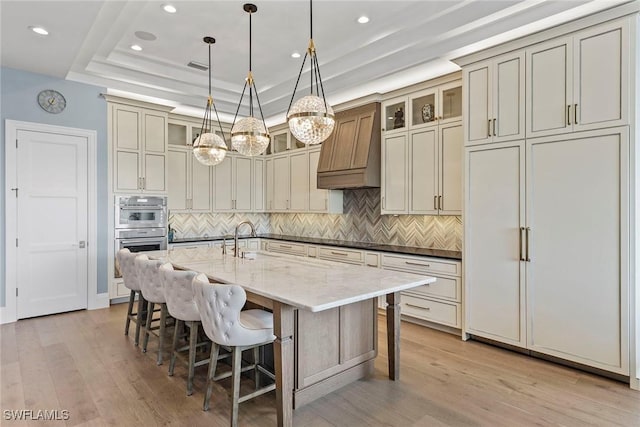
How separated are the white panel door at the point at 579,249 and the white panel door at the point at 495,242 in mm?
110

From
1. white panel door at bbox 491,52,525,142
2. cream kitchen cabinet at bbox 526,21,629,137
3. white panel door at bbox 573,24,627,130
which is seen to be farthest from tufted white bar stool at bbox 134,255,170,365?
white panel door at bbox 573,24,627,130

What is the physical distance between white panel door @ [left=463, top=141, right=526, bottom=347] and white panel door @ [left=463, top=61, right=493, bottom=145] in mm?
145

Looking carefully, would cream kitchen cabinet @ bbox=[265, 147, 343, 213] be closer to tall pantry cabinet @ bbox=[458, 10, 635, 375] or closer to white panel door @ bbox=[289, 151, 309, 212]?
white panel door @ bbox=[289, 151, 309, 212]

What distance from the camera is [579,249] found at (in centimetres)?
293

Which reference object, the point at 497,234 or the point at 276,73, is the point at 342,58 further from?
the point at 497,234

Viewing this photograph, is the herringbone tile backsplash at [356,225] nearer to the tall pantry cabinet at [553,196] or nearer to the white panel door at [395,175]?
the white panel door at [395,175]

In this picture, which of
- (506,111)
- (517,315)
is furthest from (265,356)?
(506,111)

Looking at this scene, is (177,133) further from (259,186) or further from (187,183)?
(259,186)

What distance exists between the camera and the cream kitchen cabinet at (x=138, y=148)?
4980 mm

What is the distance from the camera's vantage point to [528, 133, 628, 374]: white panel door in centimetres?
274

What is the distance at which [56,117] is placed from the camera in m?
4.50

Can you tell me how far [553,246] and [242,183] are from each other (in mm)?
5012

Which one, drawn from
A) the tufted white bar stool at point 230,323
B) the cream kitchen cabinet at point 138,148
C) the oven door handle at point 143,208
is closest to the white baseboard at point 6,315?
the oven door handle at point 143,208

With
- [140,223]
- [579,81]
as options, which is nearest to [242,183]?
[140,223]
